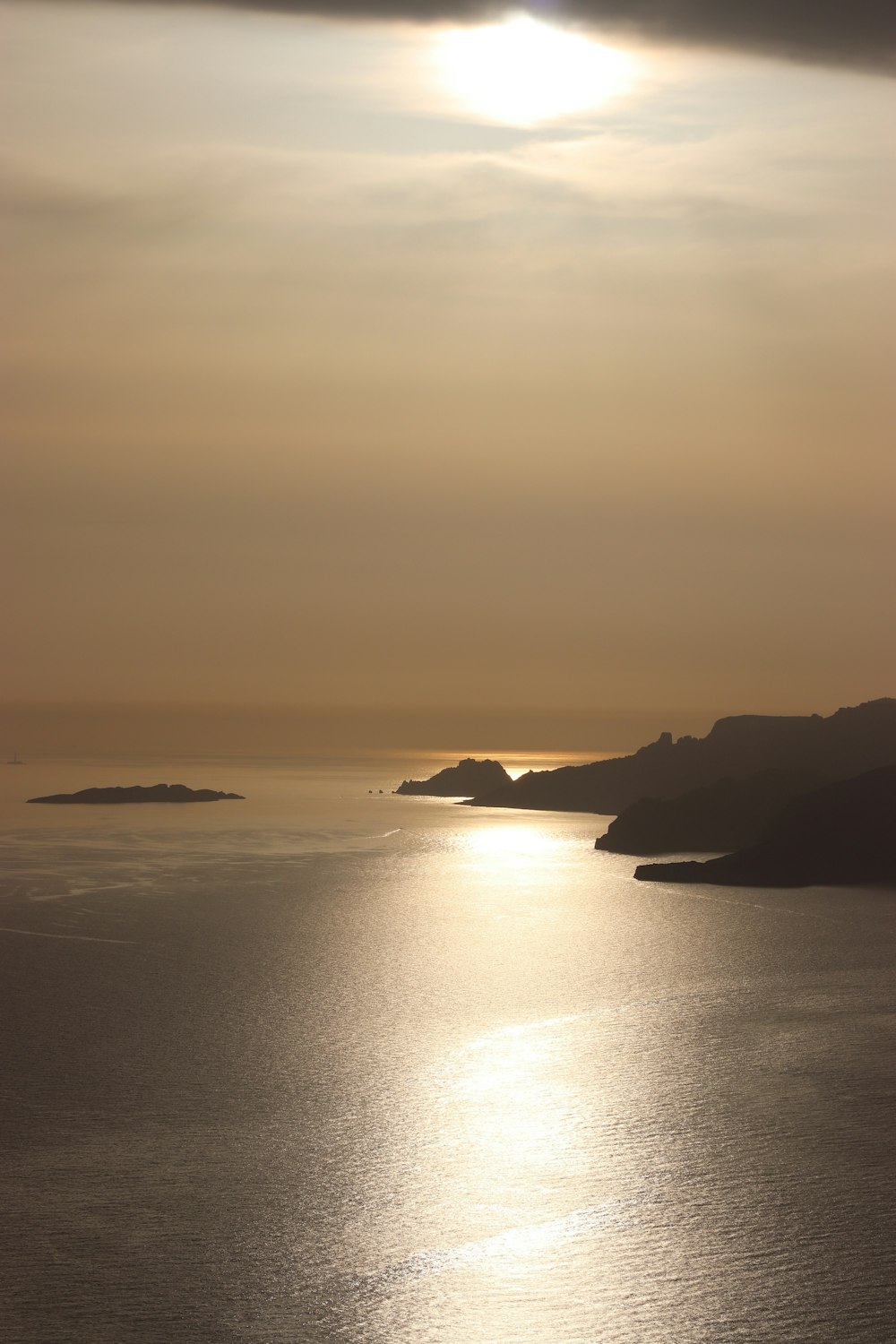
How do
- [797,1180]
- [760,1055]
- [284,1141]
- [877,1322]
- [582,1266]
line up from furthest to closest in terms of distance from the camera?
[760,1055] → [284,1141] → [797,1180] → [582,1266] → [877,1322]

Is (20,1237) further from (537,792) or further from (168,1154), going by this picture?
(537,792)

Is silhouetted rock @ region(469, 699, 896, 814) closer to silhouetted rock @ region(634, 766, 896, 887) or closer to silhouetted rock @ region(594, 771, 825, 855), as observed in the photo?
silhouetted rock @ region(594, 771, 825, 855)

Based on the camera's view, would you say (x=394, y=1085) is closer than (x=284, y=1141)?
No

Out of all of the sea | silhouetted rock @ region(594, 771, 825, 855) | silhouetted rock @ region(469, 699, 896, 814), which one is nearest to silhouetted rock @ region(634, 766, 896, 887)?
silhouetted rock @ region(594, 771, 825, 855)

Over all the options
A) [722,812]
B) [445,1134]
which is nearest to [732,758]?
[722,812]

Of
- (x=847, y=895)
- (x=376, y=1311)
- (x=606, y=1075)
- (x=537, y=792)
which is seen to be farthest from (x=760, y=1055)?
(x=537, y=792)
